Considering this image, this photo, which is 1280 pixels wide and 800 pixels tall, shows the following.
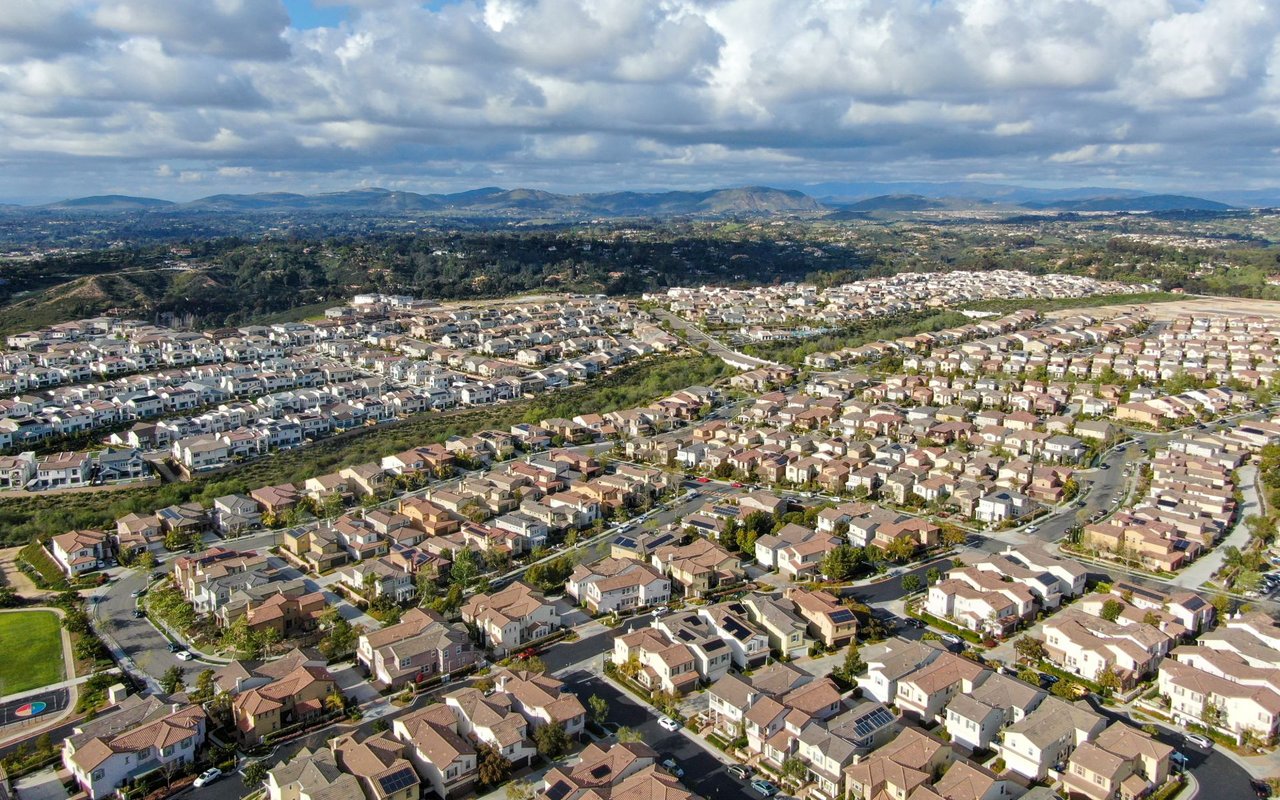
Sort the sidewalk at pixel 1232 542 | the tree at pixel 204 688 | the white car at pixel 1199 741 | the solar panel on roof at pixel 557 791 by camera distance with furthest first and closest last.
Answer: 1. the sidewalk at pixel 1232 542
2. the tree at pixel 204 688
3. the white car at pixel 1199 741
4. the solar panel on roof at pixel 557 791

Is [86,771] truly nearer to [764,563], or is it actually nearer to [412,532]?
[412,532]

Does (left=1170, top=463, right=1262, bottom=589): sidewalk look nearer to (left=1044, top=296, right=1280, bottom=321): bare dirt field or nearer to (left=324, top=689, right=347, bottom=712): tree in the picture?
(left=324, top=689, right=347, bottom=712): tree

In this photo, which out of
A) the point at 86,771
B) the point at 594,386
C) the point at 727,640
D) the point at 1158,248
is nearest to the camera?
the point at 86,771

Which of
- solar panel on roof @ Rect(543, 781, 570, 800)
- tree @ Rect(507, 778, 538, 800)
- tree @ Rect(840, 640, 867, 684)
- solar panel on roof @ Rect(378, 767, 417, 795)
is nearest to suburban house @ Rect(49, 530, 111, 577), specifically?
solar panel on roof @ Rect(378, 767, 417, 795)

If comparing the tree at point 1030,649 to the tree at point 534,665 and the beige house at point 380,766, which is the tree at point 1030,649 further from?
the beige house at point 380,766

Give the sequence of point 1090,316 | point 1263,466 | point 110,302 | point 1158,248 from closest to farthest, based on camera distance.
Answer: point 1263,466, point 1090,316, point 110,302, point 1158,248

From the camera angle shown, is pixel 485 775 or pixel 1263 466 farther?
pixel 1263 466

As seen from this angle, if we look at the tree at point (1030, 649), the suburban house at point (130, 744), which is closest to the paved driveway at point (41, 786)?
the suburban house at point (130, 744)

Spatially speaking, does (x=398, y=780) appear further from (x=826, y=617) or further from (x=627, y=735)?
(x=826, y=617)

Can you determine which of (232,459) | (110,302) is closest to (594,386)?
(232,459)
